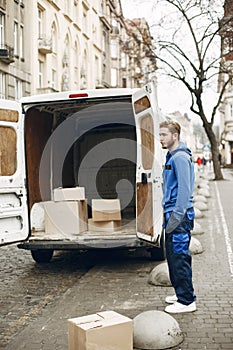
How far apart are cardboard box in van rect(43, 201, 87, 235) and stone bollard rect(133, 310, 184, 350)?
3653 millimetres

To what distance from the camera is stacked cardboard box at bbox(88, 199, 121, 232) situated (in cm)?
907

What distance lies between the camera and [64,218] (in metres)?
8.86

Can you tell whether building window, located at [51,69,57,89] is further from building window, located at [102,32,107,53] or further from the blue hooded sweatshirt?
the blue hooded sweatshirt

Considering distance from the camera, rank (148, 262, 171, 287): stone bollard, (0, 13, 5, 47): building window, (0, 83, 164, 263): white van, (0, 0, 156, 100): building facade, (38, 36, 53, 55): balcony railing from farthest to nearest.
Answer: (38, 36, 53, 55): balcony railing → (0, 0, 156, 100): building facade → (0, 13, 5, 47): building window → (0, 83, 164, 263): white van → (148, 262, 171, 287): stone bollard

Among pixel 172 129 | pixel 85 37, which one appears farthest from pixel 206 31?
pixel 172 129

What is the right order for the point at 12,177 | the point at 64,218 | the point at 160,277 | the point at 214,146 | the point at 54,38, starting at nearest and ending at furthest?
the point at 160,277, the point at 12,177, the point at 64,218, the point at 214,146, the point at 54,38

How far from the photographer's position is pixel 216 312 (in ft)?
20.3

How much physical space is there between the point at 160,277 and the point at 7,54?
82.4ft

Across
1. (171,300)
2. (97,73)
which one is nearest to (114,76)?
(97,73)

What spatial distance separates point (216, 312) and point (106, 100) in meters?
3.60

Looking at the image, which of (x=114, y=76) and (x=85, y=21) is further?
(x=114, y=76)

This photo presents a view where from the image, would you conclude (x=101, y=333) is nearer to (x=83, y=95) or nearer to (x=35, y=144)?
(x=83, y=95)

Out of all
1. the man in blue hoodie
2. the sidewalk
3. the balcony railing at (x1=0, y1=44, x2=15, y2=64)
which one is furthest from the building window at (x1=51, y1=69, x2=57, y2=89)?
the man in blue hoodie

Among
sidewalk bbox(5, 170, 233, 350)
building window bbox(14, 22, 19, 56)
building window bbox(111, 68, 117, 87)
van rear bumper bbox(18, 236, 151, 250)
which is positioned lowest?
sidewalk bbox(5, 170, 233, 350)
